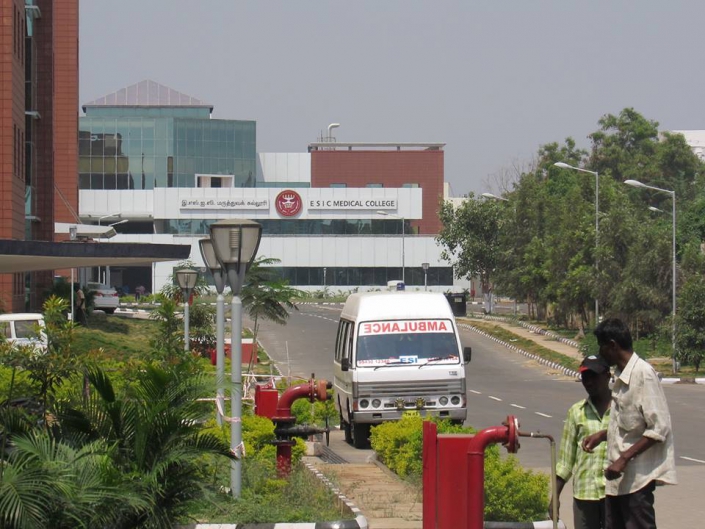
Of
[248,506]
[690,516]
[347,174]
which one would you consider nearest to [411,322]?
[690,516]

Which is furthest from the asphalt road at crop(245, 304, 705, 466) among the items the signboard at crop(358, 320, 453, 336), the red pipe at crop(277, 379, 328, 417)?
the red pipe at crop(277, 379, 328, 417)

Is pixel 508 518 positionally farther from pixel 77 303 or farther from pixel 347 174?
pixel 347 174

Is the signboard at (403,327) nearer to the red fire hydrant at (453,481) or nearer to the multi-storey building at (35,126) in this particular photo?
the red fire hydrant at (453,481)

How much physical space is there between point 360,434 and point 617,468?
1164 centimetres

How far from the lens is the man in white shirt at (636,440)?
6.77 meters

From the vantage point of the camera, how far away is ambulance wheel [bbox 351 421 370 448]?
18.1 m

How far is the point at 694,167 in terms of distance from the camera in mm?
91938

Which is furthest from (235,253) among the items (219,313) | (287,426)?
(219,313)

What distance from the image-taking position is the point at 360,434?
1825 centimetres

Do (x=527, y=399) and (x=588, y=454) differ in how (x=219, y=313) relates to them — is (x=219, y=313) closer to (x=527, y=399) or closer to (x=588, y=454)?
(x=588, y=454)

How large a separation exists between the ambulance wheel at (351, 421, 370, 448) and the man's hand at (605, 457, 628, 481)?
1125 cm

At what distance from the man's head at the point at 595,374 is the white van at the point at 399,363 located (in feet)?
31.0

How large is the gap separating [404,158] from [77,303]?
2479 inches

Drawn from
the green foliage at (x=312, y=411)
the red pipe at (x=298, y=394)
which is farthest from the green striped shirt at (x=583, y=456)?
the green foliage at (x=312, y=411)
